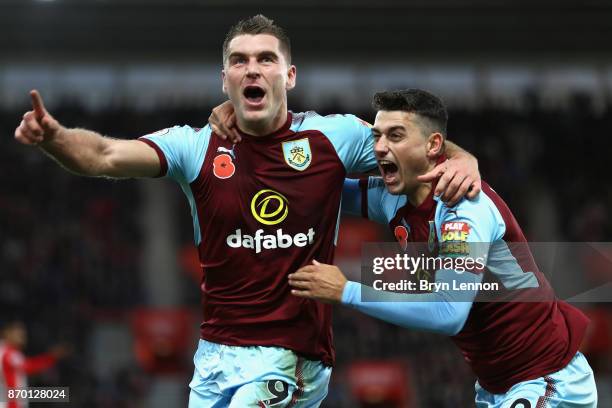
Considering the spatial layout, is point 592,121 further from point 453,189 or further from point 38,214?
point 453,189

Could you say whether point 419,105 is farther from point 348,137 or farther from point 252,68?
point 252,68

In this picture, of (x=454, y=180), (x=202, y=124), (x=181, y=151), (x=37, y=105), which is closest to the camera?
(x=37, y=105)

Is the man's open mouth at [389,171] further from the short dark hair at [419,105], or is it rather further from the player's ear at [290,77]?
the player's ear at [290,77]

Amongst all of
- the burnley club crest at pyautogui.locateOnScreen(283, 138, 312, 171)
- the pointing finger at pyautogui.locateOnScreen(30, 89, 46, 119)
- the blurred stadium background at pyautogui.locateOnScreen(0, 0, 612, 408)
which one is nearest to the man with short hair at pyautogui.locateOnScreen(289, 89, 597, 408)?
the burnley club crest at pyautogui.locateOnScreen(283, 138, 312, 171)

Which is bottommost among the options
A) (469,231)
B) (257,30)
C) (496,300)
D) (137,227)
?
(137,227)

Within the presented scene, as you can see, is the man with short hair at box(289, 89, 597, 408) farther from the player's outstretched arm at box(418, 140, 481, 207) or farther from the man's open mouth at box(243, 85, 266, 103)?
the man's open mouth at box(243, 85, 266, 103)

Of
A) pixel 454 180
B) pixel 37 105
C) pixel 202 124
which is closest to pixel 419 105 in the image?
pixel 454 180

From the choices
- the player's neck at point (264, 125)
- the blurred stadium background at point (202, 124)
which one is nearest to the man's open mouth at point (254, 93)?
the player's neck at point (264, 125)

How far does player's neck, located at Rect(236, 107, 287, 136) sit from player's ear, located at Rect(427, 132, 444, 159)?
0.71 meters

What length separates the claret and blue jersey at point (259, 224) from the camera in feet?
13.9

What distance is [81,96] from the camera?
20344 mm

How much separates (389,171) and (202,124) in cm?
1449

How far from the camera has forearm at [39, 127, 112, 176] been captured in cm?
386

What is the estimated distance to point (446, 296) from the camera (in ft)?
13.0
